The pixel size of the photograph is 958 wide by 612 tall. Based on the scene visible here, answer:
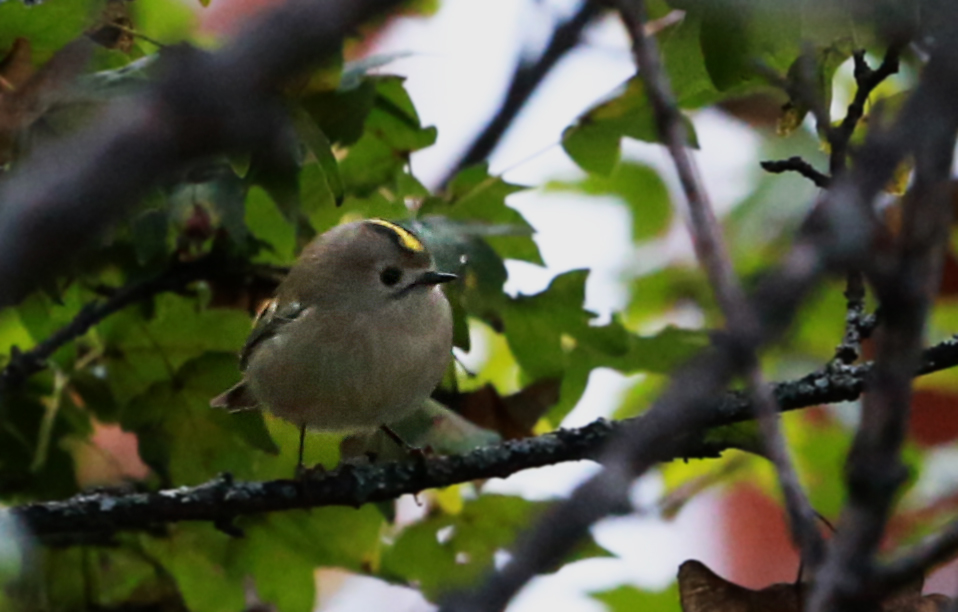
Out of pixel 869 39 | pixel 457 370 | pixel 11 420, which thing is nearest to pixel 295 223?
pixel 457 370

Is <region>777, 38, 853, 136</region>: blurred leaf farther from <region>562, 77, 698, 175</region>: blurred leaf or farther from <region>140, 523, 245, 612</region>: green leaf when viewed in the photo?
<region>140, 523, 245, 612</region>: green leaf

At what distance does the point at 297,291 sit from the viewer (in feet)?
5.38

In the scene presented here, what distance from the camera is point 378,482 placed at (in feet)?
4.59

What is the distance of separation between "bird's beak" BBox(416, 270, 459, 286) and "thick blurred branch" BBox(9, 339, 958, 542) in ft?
1.00

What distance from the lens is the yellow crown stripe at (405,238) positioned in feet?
5.57

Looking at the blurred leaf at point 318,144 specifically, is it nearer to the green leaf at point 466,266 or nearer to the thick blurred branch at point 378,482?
the green leaf at point 466,266

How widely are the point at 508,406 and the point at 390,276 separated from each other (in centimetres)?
26

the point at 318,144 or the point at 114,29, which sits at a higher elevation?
the point at 114,29

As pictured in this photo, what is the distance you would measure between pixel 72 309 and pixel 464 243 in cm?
54

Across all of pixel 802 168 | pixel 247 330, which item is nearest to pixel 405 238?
pixel 247 330

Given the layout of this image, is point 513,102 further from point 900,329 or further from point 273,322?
point 900,329

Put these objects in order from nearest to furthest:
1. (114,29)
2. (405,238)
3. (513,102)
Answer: (114,29)
(405,238)
(513,102)

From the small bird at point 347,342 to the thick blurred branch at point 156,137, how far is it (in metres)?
0.99

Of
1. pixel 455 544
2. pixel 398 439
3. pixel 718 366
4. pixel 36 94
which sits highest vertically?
pixel 36 94
